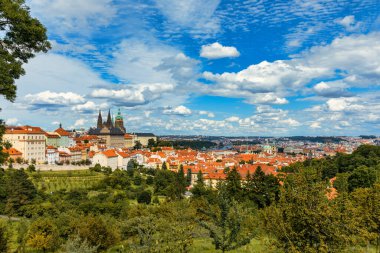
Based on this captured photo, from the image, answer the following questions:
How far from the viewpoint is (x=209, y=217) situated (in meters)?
14.6

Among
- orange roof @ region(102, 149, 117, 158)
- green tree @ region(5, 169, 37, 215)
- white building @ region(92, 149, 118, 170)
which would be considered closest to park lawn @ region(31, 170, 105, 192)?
green tree @ region(5, 169, 37, 215)

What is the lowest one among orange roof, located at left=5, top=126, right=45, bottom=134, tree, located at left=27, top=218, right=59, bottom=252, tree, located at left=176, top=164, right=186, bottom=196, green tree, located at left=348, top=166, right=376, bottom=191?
tree, located at left=176, top=164, right=186, bottom=196

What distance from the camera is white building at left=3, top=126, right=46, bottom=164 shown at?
282 ft

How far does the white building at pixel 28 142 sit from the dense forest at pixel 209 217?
27.1 m

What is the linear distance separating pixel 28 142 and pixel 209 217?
8482 centimetres

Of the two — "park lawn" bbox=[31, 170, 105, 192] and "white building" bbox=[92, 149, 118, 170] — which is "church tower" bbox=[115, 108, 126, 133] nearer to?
"white building" bbox=[92, 149, 118, 170]

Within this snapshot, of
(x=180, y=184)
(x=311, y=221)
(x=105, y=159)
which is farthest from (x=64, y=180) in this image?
(x=311, y=221)

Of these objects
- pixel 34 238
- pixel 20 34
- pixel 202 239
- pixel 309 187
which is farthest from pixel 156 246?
pixel 34 238

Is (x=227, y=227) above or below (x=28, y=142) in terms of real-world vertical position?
below

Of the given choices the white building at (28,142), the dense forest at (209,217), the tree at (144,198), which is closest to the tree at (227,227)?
the dense forest at (209,217)

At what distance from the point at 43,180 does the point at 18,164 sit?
2073 centimetres

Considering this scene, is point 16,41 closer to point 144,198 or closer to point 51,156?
point 144,198

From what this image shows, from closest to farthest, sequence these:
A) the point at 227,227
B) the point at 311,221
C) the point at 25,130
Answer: the point at 311,221
the point at 227,227
the point at 25,130

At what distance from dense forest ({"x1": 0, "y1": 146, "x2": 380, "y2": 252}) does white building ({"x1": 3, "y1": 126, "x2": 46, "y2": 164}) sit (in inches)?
1068
